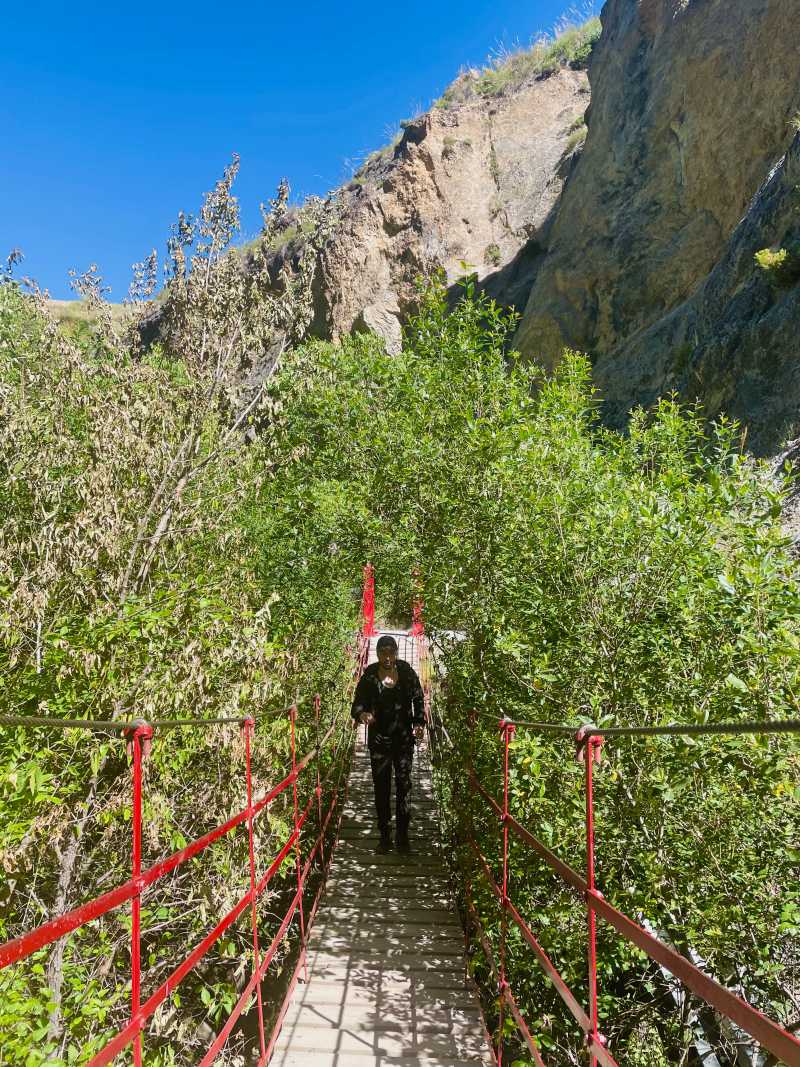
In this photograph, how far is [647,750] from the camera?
319 centimetres

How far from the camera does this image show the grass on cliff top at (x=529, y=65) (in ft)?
89.8

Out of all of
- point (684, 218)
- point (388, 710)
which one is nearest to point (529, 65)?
point (684, 218)

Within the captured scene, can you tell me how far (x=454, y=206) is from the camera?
82.0 ft

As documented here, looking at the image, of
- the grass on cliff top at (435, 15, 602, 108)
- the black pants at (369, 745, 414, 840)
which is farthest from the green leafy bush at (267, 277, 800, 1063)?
the grass on cliff top at (435, 15, 602, 108)

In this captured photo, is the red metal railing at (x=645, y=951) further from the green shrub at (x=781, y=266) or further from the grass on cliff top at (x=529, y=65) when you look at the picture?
the grass on cliff top at (x=529, y=65)

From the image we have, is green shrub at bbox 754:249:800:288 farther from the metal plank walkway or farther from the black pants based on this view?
the metal plank walkway

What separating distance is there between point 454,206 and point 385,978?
82.9 ft

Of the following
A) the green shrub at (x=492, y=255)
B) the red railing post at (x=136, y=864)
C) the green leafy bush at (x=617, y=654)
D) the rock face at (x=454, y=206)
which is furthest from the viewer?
the green shrub at (x=492, y=255)

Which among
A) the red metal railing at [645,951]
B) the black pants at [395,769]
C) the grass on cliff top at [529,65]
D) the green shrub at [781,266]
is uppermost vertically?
the grass on cliff top at [529,65]

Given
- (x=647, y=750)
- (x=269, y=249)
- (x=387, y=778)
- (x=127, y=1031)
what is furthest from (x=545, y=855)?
(x=269, y=249)

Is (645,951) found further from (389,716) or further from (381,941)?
(389,716)

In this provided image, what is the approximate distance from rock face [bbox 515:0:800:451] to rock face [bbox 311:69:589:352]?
3.85 metres

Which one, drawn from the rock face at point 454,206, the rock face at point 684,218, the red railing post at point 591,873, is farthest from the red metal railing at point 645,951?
the rock face at point 454,206

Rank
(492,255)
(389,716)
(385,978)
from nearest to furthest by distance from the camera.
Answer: (385,978), (389,716), (492,255)
